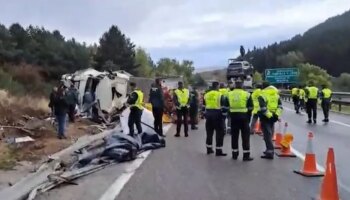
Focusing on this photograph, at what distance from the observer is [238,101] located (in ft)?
38.5

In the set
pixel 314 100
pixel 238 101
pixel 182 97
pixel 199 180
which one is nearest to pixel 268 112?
pixel 238 101

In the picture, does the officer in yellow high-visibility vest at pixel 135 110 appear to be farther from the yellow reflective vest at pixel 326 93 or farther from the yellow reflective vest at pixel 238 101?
the yellow reflective vest at pixel 326 93

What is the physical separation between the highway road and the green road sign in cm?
5075

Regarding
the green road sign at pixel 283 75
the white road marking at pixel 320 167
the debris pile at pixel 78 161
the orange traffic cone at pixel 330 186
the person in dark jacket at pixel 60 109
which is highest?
the green road sign at pixel 283 75

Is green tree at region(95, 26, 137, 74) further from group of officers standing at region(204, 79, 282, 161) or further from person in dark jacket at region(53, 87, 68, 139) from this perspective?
group of officers standing at region(204, 79, 282, 161)

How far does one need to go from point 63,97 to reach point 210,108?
20.3 ft

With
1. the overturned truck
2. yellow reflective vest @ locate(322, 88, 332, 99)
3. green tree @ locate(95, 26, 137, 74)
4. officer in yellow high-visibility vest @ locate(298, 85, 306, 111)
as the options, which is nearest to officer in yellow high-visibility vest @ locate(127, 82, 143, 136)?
the overturned truck

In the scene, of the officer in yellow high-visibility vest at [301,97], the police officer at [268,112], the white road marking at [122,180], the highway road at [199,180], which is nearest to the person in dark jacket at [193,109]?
the highway road at [199,180]

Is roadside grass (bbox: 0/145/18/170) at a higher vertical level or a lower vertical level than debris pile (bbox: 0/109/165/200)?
lower

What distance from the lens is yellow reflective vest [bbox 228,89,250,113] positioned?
38.4 feet

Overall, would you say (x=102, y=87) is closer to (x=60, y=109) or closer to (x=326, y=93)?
(x=60, y=109)

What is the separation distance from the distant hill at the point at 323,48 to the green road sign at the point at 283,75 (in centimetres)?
4501

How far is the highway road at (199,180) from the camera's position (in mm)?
7926

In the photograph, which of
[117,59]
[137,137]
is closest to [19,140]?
[137,137]
